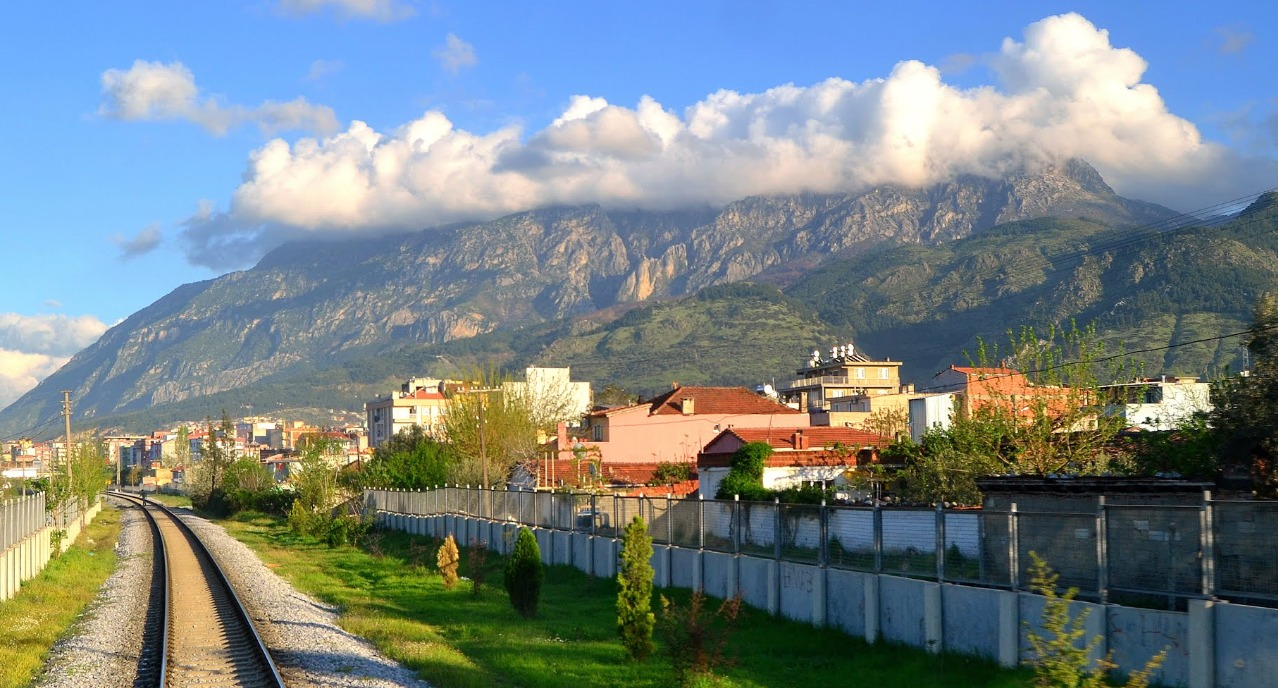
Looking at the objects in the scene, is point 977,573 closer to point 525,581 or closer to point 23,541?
point 525,581

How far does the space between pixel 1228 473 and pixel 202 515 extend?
8703 centimetres

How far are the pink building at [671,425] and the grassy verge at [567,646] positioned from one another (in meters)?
54.8

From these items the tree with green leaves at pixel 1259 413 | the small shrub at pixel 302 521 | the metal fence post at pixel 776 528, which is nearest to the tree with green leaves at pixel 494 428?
the small shrub at pixel 302 521

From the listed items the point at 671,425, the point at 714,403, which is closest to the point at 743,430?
the point at 671,425

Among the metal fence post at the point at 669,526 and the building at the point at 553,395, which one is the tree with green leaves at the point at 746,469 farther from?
the building at the point at 553,395

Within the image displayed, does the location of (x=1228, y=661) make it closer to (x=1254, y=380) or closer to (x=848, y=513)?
(x=848, y=513)

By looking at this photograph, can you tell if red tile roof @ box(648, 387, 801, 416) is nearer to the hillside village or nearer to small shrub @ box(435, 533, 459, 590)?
the hillside village

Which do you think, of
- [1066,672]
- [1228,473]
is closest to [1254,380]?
[1228,473]

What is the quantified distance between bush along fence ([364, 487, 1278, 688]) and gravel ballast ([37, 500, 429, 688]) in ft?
24.1

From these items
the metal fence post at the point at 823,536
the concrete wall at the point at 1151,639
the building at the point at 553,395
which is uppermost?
the building at the point at 553,395

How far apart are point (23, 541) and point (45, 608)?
22.6ft

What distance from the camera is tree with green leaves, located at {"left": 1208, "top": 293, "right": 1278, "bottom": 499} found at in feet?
79.0

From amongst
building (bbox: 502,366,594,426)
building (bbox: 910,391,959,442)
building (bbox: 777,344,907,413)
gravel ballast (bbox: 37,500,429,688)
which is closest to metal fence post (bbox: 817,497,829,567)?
gravel ballast (bbox: 37,500,429,688)

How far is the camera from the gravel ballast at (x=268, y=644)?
18375mm
